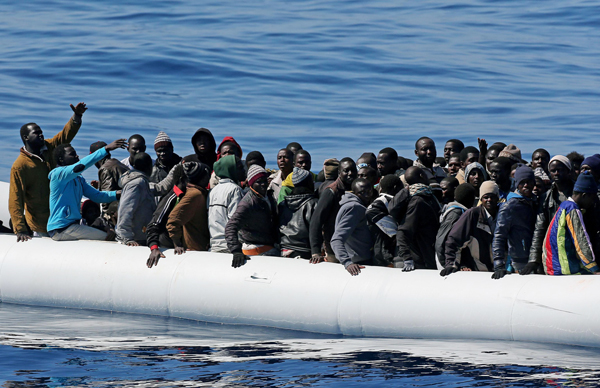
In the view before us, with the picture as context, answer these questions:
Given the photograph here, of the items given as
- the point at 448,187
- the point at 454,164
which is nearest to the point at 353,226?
the point at 448,187

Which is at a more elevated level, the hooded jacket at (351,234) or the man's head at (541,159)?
the man's head at (541,159)

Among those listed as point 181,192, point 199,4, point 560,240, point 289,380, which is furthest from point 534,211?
point 199,4

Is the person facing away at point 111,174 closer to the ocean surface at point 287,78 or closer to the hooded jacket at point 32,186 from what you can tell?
the hooded jacket at point 32,186

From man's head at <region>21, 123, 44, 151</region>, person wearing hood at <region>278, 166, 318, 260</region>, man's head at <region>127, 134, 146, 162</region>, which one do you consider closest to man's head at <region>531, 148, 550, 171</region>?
person wearing hood at <region>278, 166, 318, 260</region>

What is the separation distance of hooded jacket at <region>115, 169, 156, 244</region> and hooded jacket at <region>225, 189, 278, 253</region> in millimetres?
1229

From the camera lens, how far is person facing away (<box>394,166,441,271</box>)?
8203 millimetres

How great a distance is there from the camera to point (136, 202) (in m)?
9.59

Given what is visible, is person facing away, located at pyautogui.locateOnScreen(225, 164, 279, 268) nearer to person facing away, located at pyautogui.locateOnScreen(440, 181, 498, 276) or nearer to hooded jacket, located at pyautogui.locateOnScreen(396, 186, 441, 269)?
hooded jacket, located at pyautogui.locateOnScreen(396, 186, 441, 269)

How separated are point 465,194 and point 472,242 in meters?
0.50

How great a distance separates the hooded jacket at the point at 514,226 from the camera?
7949mm

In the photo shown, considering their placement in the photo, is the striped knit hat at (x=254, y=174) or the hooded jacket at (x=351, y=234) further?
the striped knit hat at (x=254, y=174)

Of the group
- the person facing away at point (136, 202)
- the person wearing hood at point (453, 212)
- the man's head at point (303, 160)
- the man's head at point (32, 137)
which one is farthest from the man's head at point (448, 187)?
the man's head at point (32, 137)

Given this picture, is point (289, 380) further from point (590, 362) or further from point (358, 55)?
point (358, 55)

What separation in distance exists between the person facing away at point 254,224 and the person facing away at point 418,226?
1506 millimetres
